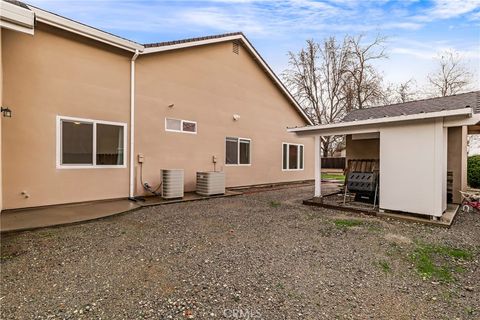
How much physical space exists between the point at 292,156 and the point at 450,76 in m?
18.9

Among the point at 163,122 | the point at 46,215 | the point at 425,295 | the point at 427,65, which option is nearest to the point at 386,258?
the point at 425,295

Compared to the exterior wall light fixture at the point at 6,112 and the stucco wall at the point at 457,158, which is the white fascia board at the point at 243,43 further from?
the stucco wall at the point at 457,158

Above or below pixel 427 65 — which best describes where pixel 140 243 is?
below

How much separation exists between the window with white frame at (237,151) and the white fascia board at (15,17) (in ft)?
21.2

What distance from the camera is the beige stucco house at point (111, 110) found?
520cm

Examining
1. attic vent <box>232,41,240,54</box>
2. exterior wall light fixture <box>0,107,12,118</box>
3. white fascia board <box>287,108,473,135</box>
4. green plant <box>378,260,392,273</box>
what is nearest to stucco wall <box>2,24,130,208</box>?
exterior wall light fixture <box>0,107,12,118</box>

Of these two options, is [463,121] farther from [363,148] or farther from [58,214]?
[58,214]

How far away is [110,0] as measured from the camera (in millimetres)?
6836

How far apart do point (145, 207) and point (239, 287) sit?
429 centimetres

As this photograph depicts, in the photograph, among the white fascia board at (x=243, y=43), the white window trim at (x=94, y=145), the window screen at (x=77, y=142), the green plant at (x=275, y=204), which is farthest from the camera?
the white fascia board at (x=243, y=43)

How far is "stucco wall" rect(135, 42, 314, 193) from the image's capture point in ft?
24.3

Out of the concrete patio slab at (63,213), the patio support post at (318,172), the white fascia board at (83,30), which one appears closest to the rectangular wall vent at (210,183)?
the concrete patio slab at (63,213)

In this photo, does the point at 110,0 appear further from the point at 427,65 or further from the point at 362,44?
the point at 427,65

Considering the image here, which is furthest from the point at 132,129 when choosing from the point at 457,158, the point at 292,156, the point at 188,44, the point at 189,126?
the point at 457,158
